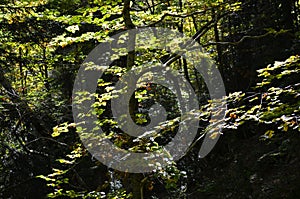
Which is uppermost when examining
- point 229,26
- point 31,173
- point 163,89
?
point 229,26

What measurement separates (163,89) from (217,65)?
58.4 inches

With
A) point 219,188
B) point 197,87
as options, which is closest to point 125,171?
point 219,188

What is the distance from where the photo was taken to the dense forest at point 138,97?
152 inches

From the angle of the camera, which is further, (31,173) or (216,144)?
(216,144)

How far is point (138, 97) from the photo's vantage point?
11.8 ft

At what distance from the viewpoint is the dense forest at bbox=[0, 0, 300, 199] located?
3.86m

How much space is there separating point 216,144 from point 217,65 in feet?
6.57

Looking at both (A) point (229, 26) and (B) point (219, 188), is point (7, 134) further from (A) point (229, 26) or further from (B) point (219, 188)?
(A) point (229, 26)

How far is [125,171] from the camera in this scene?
3.02 m

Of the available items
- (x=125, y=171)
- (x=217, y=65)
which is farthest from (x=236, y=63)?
(x=125, y=171)

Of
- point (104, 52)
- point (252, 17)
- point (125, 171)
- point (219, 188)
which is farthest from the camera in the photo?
point (252, 17)

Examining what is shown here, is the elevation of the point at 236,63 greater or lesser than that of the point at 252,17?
lesser

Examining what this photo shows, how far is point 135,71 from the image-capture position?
11.4ft

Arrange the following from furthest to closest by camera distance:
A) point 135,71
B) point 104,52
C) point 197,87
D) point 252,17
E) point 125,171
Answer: point 197,87 → point 252,17 → point 104,52 → point 135,71 → point 125,171
